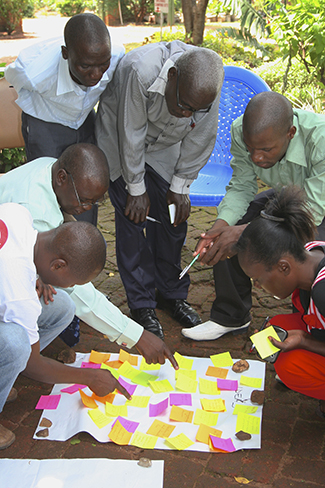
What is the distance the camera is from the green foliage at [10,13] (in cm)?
1394

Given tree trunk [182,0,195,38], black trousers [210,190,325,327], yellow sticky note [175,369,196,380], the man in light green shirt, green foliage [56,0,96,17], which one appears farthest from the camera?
green foliage [56,0,96,17]

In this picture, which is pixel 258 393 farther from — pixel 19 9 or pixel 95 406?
pixel 19 9

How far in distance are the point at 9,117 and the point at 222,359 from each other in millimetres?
2322

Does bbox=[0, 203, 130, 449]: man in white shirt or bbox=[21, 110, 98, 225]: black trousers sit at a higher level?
bbox=[21, 110, 98, 225]: black trousers

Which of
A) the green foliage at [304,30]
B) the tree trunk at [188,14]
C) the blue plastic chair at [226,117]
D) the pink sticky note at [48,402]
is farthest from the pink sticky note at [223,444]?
the tree trunk at [188,14]

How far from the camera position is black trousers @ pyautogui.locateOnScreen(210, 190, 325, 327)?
274 cm

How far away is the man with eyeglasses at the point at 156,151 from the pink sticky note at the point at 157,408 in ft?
2.01

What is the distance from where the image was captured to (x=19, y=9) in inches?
572

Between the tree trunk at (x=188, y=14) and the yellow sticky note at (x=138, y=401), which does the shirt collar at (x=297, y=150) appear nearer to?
the yellow sticky note at (x=138, y=401)

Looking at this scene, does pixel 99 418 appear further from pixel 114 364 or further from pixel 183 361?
pixel 183 361

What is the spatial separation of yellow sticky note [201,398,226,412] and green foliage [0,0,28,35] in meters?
14.5

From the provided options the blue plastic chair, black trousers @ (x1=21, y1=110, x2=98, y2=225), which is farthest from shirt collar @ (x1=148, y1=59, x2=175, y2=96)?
the blue plastic chair

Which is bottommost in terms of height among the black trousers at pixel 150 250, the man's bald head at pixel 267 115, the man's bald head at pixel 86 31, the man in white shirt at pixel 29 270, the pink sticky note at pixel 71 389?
the pink sticky note at pixel 71 389

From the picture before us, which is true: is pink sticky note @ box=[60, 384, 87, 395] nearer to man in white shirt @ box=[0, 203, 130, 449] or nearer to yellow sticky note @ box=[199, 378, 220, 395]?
man in white shirt @ box=[0, 203, 130, 449]
